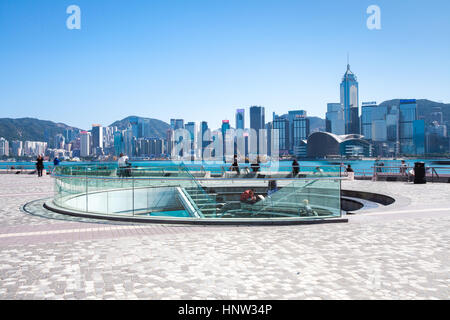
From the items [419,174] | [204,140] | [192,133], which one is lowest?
[419,174]

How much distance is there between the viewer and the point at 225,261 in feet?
18.7

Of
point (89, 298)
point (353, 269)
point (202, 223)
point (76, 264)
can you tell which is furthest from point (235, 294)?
point (202, 223)

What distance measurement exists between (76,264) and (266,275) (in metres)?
3.01

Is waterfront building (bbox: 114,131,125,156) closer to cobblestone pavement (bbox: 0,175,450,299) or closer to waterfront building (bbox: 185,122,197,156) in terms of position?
waterfront building (bbox: 185,122,197,156)

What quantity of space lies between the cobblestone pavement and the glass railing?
1299 millimetres

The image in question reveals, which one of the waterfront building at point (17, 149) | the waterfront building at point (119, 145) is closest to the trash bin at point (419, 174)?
the waterfront building at point (119, 145)

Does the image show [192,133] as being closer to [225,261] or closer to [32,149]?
[32,149]

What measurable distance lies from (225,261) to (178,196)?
9021mm

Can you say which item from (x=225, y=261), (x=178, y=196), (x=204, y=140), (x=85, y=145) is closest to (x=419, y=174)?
(x=178, y=196)

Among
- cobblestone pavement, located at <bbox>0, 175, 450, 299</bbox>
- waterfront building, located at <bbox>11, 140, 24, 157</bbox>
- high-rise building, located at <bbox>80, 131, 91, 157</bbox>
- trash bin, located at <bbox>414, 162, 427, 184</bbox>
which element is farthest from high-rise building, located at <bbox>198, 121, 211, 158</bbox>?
cobblestone pavement, located at <bbox>0, 175, 450, 299</bbox>

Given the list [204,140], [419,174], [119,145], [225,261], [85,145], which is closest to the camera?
[225,261]

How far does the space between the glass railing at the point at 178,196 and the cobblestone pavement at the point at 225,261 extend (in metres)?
1.30

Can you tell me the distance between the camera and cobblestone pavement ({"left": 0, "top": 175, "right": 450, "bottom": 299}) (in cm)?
433

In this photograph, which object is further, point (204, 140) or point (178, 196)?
point (204, 140)
